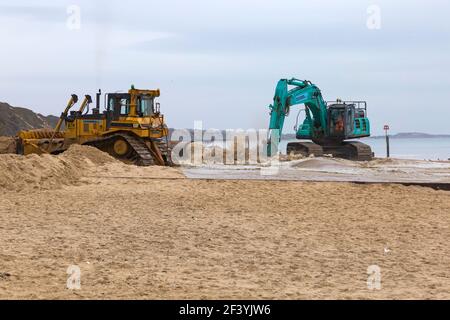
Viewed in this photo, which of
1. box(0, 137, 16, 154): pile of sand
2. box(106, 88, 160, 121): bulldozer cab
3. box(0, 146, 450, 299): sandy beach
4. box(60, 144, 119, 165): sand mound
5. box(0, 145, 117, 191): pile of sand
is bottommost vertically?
box(0, 146, 450, 299): sandy beach

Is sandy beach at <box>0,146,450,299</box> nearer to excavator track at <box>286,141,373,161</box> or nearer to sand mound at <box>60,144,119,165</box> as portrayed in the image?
sand mound at <box>60,144,119,165</box>

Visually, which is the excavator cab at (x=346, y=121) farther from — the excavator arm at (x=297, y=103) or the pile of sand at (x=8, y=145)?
the pile of sand at (x=8, y=145)

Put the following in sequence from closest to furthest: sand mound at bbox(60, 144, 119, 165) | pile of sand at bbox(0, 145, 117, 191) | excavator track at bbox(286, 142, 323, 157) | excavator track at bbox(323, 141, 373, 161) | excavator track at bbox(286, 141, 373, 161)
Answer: pile of sand at bbox(0, 145, 117, 191), sand mound at bbox(60, 144, 119, 165), excavator track at bbox(286, 142, 323, 157), excavator track at bbox(286, 141, 373, 161), excavator track at bbox(323, 141, 373, 161)

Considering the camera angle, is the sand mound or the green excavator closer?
the sand mound

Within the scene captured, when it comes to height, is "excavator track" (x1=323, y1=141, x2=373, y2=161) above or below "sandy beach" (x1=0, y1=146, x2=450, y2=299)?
above

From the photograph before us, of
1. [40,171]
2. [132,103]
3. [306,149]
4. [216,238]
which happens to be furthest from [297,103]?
[216,238]

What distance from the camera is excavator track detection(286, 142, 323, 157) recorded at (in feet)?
106

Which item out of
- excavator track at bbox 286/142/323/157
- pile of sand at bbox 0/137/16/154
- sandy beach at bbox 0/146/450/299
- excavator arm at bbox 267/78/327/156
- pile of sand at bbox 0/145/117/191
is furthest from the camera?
excavator track at bbox 286/142/323/157

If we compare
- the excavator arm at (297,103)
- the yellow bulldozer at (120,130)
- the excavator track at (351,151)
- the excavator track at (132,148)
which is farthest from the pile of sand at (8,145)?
the excavator track at (351,151)

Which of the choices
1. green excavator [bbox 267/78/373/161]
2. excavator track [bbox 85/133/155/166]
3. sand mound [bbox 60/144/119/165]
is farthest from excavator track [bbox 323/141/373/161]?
sand mound [bbox 60/144/119/165]

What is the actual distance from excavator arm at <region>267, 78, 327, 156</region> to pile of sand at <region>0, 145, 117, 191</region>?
11.5 meters

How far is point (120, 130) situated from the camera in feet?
74.3
